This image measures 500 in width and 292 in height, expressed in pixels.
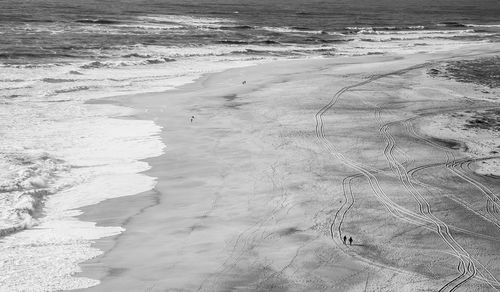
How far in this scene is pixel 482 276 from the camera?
1223cm

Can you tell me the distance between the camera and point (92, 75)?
3434 centimetres

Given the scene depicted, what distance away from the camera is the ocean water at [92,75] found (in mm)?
14188

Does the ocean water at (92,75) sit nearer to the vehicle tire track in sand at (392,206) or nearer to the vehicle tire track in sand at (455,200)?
the vehicle tire track in sand at (392,206)

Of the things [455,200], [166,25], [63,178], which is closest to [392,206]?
[455,200]

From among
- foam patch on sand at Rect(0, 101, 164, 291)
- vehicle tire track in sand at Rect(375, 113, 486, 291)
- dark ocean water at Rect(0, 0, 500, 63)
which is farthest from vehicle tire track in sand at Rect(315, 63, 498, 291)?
dark ocean water at Rect(0, 0, 500, 63)

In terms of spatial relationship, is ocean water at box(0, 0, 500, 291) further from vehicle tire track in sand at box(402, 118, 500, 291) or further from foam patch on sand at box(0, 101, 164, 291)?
vehicle tire track in sand at box(402, 118, 500, 291)

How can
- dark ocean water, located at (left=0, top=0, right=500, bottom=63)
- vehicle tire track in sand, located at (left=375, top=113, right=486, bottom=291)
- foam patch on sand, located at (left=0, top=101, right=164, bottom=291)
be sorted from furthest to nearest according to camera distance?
dark ocean water, located at (left=0, top=0, right=500, bottom=63) < foam patch on sand, located at (left=0, top=101, right=164, bottom=291) < vehicle tire track in sand, located at (left=375, top=113, right=486, bottom=291)

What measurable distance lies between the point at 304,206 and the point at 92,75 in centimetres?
2189

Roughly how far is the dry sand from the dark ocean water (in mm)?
19873

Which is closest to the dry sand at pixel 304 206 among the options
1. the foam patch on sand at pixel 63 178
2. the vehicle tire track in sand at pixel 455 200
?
the vehicle tire track in sand at pixel 455 200

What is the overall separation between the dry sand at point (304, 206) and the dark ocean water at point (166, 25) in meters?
19.9

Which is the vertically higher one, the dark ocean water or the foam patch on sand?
the dark ocean water

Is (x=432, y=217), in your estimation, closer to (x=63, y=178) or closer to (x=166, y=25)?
(x=63, y=178)

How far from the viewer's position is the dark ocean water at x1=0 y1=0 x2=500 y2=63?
4492cm
